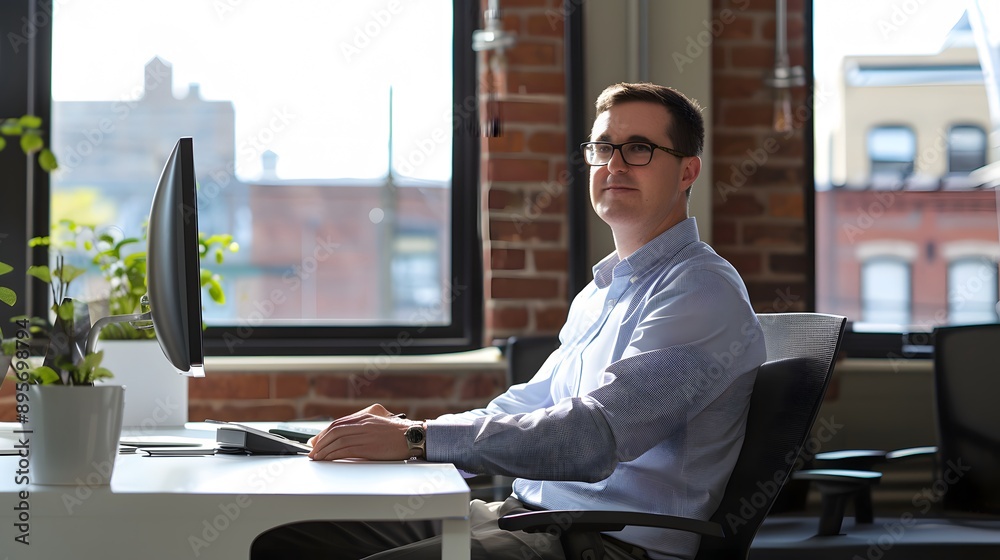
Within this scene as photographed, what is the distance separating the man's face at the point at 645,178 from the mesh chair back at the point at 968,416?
92 cm

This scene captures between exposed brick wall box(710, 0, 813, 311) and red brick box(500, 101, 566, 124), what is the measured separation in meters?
0.49

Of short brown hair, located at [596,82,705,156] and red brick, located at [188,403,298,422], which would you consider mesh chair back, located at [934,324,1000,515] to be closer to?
short brown hair, located at [596,82,705,156]

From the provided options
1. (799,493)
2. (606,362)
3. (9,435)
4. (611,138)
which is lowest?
(799,493)

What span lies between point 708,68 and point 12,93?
2124 millimetres

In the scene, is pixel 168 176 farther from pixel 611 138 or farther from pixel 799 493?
pixel 799 493

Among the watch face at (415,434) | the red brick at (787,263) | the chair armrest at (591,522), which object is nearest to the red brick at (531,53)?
the red brick at (787,263)

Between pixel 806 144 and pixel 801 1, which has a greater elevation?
pixel 801 1

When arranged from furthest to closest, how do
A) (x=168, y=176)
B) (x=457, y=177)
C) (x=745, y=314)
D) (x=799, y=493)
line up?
(x=457, y=177), (x=799, y=493), (x=745, y=314), (x=168, y=176)

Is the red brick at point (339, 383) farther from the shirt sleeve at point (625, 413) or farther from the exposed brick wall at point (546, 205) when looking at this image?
the shirt sleeve at point (625, 413)

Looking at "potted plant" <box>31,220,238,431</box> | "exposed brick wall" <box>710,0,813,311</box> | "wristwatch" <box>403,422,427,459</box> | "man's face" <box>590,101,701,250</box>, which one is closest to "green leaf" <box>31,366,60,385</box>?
"wristwatch" <box>403,422,427,459</box>

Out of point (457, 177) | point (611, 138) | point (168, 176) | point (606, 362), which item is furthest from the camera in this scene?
point (457, 177)

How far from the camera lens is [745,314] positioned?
1497 millimetres

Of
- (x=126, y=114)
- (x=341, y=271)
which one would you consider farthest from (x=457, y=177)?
(x=126, y=114)

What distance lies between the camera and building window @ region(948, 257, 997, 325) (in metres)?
3.01
